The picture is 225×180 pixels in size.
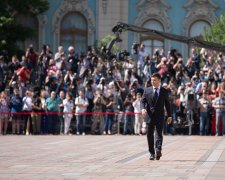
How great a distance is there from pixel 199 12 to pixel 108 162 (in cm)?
3361

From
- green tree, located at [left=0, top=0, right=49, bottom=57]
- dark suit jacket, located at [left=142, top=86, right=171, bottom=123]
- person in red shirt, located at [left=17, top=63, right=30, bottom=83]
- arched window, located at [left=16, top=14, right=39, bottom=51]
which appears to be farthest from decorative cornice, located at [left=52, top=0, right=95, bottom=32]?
dark suit jacket, located at [left=142, top=86, right=171, bottom=123]

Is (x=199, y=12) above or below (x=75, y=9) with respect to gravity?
below

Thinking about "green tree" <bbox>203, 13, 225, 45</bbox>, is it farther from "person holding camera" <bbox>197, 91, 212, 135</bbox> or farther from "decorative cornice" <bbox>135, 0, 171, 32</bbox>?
"person holding camera" <bbox>197, 91, 212, 135</bbox>

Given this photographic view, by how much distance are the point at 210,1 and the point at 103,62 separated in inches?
637

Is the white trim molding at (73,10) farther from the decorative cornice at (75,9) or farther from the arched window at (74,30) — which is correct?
the arched window at (74,30)

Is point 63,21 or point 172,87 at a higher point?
point 63,21

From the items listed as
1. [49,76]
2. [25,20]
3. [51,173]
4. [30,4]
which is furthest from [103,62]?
[51,173]

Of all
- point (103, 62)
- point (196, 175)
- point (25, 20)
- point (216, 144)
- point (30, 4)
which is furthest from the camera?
point (25, 20)

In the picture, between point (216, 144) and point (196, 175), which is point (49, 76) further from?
point (196, 175)

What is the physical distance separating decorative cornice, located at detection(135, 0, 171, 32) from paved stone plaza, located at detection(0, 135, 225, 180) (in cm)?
2718

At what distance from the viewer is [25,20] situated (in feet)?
161

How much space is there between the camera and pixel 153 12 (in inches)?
1951

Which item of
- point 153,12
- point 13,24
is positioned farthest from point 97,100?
point 153,12

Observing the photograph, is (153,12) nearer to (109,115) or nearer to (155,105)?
(109,115)
